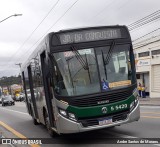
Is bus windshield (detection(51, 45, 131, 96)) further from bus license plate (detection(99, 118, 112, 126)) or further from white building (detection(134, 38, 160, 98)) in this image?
white building (detection(134, 38, 160, 98))

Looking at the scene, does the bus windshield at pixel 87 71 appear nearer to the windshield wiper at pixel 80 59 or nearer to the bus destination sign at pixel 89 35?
the windshield wiper at pixel 80 59

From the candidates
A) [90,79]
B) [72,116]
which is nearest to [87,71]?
[90,79]

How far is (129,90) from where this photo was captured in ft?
33.2

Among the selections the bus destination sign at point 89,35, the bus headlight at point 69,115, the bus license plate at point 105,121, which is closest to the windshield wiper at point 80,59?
the bus destination sign at point 89,35

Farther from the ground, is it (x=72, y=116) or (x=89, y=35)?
(x=89, y=35)

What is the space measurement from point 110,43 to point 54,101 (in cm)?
216

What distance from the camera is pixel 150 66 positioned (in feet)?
128

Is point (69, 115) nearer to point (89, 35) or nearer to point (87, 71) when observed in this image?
point (87, 71)

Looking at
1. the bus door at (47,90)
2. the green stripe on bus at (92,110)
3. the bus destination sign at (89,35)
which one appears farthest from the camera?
the bus door at (47,90)

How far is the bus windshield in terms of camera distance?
9.70 m

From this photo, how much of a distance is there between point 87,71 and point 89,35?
3.54 feet

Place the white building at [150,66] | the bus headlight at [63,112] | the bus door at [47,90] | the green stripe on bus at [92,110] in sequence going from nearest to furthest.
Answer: the green stripe on bus at [92,110]
the bus headlight at [63,112]
the bus door at [47,90]
the white building at [150,66]

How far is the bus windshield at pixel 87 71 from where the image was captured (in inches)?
382

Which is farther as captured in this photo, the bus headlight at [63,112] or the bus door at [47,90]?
the bus door at [47,90]
